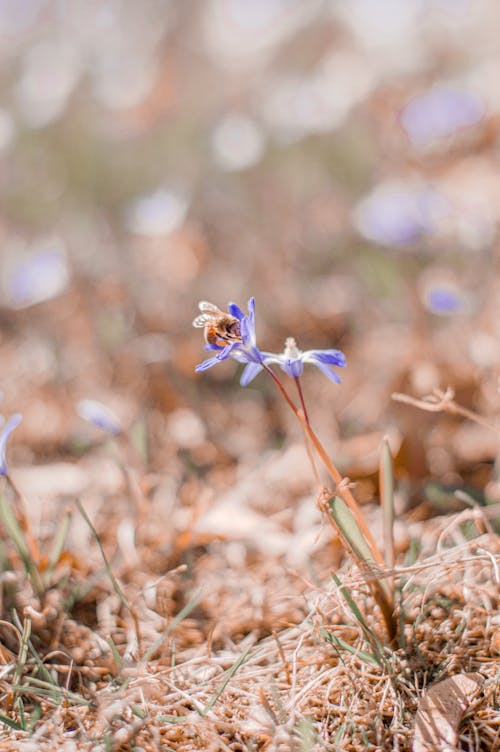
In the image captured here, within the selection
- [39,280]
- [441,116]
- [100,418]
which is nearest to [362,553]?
[100,418]

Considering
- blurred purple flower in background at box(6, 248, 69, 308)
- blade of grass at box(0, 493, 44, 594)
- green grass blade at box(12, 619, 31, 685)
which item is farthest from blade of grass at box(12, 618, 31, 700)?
blurred purple flower in background at box(6, 248, 69, 308)

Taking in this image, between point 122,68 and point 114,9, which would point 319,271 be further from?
point 114,9

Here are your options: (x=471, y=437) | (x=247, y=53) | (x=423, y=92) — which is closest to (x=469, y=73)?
(x=423, y=92)

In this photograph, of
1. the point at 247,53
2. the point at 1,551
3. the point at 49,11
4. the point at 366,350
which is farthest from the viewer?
the point at 49,11

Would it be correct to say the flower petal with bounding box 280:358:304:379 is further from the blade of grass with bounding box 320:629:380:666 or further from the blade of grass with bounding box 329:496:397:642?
the blade of grass with bounding box 320:629:380:666

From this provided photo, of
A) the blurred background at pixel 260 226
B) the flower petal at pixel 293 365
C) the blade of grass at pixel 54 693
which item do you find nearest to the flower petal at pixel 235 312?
the flower petal at pixel 293 365

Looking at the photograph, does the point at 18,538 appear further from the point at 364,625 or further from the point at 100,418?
the point at 364,625

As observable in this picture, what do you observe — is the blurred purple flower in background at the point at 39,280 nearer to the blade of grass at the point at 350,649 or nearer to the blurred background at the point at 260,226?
the blurred background at the point at 260,226
